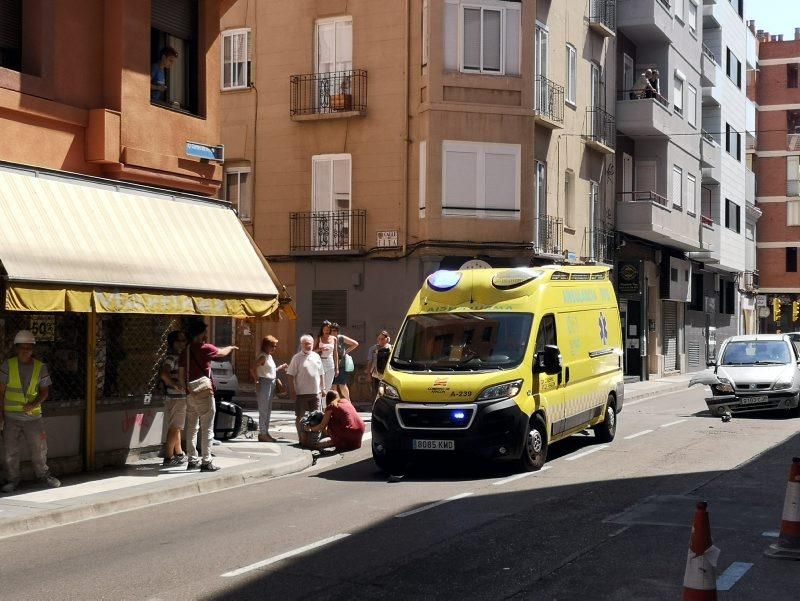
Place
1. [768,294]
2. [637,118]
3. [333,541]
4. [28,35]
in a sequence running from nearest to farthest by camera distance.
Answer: [333,541]
[28,35]
[637,118]
[768,294]

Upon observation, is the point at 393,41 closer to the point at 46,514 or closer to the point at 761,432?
the point at 761,432

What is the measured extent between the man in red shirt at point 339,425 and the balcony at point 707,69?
32.7 meters

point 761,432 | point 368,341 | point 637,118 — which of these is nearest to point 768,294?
point 637,118

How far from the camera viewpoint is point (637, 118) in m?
36.8

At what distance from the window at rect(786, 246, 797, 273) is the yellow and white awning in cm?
5757

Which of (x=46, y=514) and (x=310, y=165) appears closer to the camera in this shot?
(x=46, y=514)

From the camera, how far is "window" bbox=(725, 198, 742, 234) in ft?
171

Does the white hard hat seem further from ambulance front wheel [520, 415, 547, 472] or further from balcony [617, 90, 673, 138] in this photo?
balcony [617, 90, 673, 138]

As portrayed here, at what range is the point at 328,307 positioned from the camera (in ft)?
97.5

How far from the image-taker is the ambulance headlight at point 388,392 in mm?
14481

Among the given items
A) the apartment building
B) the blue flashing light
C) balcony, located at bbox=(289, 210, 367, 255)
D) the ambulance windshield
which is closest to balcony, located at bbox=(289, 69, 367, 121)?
balcony, located at bbox=(289, 210, 367, 255)

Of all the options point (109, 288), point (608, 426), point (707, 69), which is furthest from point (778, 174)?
point (109, 288)

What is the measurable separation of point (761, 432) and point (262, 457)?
912 cm

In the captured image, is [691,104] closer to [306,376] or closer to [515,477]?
[306,376]
